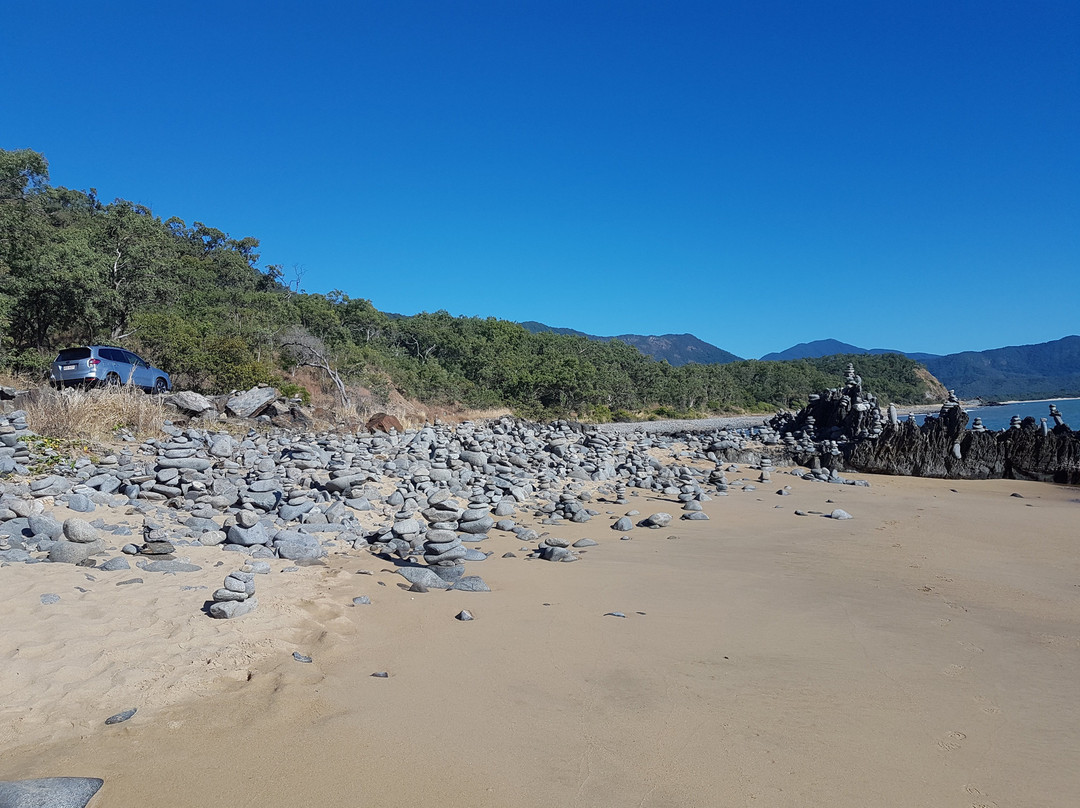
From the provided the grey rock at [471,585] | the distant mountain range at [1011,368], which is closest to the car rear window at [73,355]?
the grey rock at [471,585]

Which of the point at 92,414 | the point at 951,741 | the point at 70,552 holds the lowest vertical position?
the point at 951,741

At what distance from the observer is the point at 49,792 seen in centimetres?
234

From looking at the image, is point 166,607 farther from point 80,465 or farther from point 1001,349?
point 1001,349

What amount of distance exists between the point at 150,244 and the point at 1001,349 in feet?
799

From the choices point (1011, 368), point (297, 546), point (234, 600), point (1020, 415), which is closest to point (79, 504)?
point (297, 546)

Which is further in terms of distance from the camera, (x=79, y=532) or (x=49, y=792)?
(x=79, y=532)

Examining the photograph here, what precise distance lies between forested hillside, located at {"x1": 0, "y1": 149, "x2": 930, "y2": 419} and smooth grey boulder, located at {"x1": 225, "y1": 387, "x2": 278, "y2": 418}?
341 centimetres

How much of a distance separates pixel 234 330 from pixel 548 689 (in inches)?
915

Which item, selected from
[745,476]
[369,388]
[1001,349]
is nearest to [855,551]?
[745,476]

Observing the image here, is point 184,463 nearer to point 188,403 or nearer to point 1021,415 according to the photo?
point 188,403

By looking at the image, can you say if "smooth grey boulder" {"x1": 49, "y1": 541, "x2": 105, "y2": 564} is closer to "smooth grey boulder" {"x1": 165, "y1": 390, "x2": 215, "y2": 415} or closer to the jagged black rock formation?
"smooth grey boulder" {"x1": 165, "y1": 390, "x2": 215, "y2": 415}

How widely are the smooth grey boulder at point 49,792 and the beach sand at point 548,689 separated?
0.22ft

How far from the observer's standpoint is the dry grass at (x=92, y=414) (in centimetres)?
912

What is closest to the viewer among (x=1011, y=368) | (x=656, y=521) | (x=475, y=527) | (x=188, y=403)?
(x=475, y=527)
